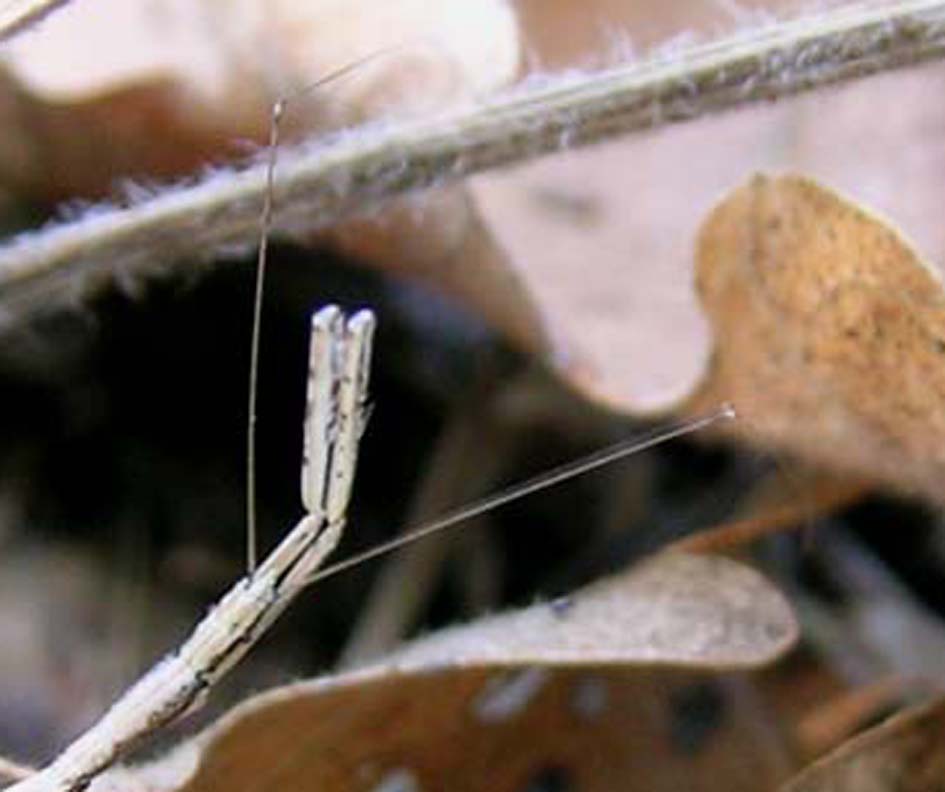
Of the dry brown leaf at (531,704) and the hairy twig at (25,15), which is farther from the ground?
→ the hairy twig at (25,15)

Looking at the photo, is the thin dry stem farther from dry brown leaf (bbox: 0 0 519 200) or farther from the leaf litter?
dry brown leaf (bbox: 0 0 519 200)

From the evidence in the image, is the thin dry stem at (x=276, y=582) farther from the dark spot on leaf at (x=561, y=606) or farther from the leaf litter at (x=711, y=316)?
the dark spot on leaf at (x=561, y=606)

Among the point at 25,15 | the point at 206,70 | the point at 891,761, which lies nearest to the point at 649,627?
the point at 891,761

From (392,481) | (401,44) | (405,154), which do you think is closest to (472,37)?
(401,44)

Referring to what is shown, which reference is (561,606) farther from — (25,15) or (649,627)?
(25,15)

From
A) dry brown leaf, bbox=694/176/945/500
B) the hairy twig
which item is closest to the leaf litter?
dry brown leaf, bbox=694/176/945/500

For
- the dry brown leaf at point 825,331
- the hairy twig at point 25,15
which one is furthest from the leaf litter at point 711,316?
the hairy twig at point 25,15
